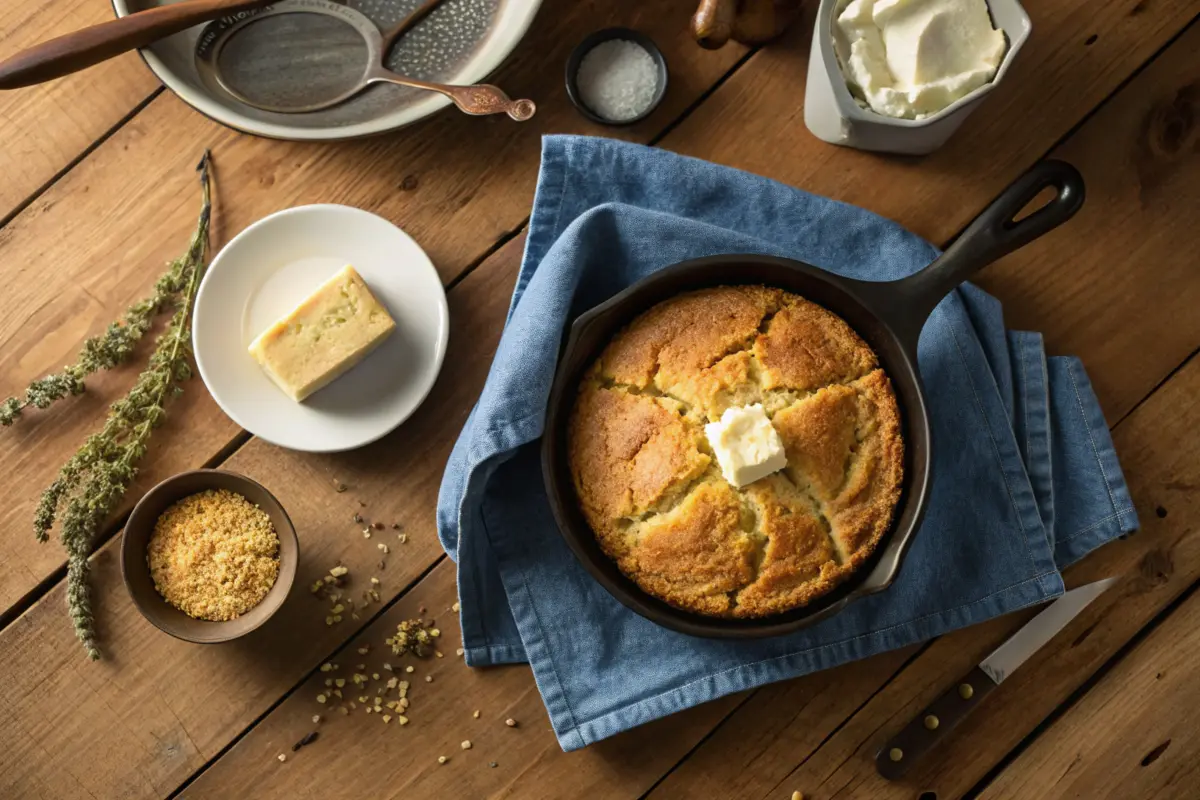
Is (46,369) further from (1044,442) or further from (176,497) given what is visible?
(1044,442)

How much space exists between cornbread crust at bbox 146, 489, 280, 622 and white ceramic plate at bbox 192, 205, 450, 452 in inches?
5.6

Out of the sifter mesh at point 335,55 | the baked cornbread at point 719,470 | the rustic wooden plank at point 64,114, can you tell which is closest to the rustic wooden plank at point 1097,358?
the baked cornbread at point 719,470

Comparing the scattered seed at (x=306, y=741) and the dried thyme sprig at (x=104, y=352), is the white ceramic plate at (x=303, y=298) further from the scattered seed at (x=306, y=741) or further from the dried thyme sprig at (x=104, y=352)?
the scattered seed at (x=306, y=741)

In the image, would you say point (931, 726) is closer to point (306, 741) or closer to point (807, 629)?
point (807, 629)

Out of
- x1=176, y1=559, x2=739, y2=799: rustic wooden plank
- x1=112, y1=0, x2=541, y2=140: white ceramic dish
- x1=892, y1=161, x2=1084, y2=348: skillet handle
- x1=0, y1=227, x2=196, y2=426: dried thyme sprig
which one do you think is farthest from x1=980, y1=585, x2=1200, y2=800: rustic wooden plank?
x1=0, y1=227, x2=196, y2=426: dried thyme sprig

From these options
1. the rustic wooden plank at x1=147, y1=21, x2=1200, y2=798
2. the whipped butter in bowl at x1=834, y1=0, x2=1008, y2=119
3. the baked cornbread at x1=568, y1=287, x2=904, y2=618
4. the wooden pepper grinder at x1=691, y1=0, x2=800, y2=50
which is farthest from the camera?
the rustic wooden plank at x1=147, y1=21, x2=1200, y2=798

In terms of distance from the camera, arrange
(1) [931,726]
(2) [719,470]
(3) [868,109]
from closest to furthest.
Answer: (2) [719,470]
(3) [868,109]
(1) [931,726]

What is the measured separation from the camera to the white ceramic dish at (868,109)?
1.31m

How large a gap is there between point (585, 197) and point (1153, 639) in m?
1.18

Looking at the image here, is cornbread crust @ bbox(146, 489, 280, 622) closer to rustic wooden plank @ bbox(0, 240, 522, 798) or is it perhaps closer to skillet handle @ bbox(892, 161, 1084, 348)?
rustic wooden plank @ bbox(0, 240, 522, 798)

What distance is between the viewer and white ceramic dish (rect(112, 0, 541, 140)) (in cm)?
145

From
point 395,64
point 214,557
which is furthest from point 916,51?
point 214,557

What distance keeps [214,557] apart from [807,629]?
0.92 meters

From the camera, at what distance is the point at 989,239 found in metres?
1.25
